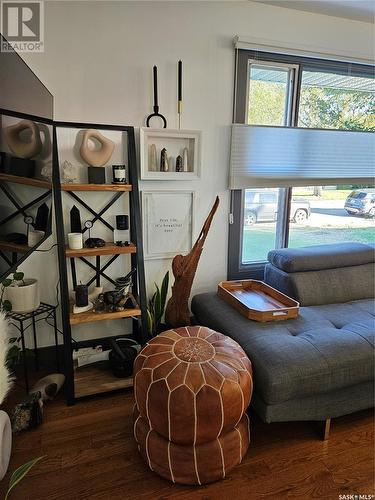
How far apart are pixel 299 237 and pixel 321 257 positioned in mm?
441

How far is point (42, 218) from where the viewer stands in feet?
4.99

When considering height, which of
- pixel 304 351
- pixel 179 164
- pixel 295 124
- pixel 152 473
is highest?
pixel 295 124

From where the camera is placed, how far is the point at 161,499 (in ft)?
4.33

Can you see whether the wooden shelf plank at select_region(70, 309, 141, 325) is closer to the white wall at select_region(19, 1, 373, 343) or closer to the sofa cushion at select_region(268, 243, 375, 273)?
the white wall at select_region(19, 1, 373, 343)

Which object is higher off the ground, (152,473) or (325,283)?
(325,283)

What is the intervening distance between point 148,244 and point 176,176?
489 millimetres

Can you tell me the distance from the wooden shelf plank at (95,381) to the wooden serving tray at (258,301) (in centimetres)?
80

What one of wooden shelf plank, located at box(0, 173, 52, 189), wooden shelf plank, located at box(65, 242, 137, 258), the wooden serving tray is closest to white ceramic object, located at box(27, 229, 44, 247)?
wooden shelf plank, located at box(0, 173, 52, 189)

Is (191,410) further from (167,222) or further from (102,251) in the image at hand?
(167,222)

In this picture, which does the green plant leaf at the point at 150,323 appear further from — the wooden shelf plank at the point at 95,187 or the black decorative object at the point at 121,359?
the wooden shelf plank at the point at 95,187

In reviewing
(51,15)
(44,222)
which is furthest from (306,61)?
(44,222)

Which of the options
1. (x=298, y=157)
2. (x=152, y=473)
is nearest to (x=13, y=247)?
(x=152, y=473)

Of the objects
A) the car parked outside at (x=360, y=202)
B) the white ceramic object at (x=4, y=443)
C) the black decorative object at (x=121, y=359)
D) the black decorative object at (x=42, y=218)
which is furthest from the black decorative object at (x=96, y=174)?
the car parked outside at (x=360, y=202)

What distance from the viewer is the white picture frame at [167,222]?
2178mm
